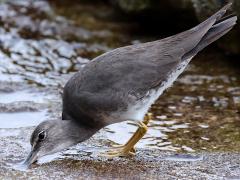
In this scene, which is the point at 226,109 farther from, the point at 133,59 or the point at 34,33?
the point at 34,33

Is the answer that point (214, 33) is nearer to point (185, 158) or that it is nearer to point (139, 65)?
point (139, 65)

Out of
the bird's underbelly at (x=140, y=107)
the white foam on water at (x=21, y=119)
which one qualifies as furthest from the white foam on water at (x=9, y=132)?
the bird's underbelly at (x=140, y=107)

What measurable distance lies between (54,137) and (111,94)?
2.27 feet

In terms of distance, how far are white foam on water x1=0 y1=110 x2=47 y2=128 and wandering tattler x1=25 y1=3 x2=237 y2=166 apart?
38.3 inches

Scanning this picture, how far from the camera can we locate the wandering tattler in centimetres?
650

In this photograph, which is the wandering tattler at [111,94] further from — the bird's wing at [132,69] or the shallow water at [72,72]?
the shallow water at [72,72]

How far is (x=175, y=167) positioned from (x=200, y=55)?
402cm

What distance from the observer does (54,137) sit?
21.5 ft

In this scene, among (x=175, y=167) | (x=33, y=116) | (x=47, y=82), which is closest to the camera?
(x=175, y=167)

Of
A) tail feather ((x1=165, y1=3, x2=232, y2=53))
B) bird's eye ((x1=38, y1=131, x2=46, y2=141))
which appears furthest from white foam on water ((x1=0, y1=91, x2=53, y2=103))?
tail feather ((x1=165, y1=3, x2=232, y2=53))

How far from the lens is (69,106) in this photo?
6.65m

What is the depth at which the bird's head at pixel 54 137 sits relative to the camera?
645 cm

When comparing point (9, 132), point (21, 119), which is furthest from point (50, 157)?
point (21, 119)

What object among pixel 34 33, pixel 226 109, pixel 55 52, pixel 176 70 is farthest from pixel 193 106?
pixel 34 33
